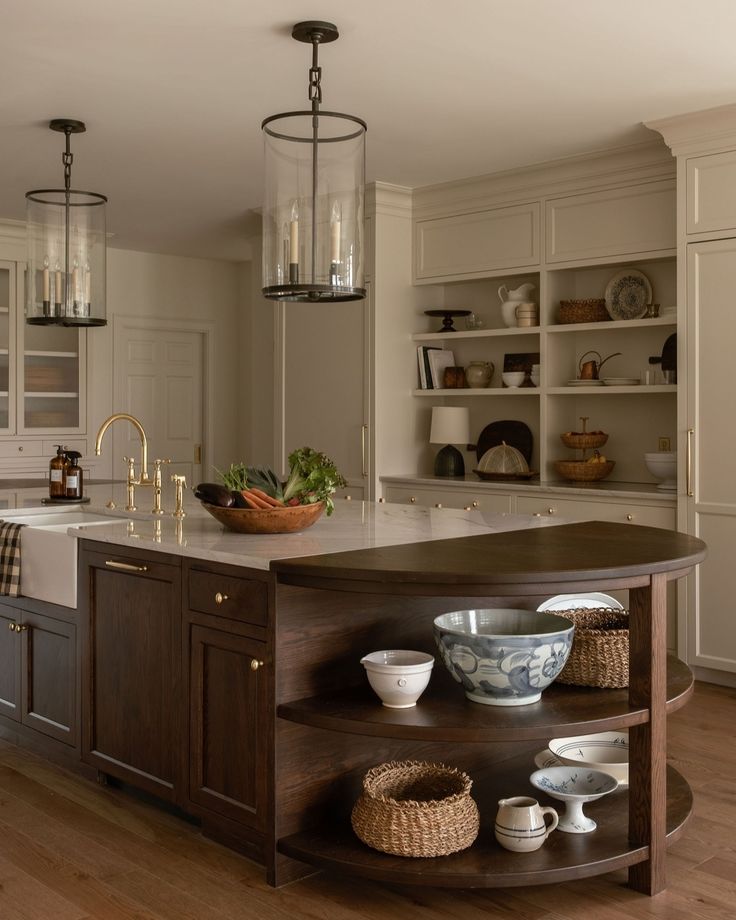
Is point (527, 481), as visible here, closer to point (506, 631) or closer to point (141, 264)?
point (506, 631)

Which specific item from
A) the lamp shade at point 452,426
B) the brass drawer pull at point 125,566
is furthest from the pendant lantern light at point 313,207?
the lamp shade at point 452,426

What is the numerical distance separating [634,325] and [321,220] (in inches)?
90.5

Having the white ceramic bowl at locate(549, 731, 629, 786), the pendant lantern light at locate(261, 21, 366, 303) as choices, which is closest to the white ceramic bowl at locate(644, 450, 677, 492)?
the white ceramic bowl at locate(549, 731, 629, 786)

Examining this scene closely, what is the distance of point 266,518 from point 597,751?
45.2 inches

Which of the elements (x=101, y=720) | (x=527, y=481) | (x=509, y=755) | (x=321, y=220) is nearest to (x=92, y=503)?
(x=101, y=720)

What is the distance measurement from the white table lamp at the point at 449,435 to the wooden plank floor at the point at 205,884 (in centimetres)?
295

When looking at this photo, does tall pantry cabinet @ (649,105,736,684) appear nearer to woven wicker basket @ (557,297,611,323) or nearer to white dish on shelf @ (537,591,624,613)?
woven wicker basket @ (557,297,611,323)

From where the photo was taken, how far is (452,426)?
5766mm

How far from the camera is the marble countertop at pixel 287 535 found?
8.76 ft

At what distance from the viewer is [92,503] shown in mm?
3953

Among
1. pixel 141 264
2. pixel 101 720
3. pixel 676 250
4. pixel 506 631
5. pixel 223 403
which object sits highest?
pixel 141 264

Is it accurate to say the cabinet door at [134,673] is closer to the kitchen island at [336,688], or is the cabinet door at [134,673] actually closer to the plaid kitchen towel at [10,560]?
the kitchen island at [336,688]

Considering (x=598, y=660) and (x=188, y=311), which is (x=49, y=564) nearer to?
(x=598, y=660)

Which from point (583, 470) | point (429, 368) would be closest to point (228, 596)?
point (583, 470)
